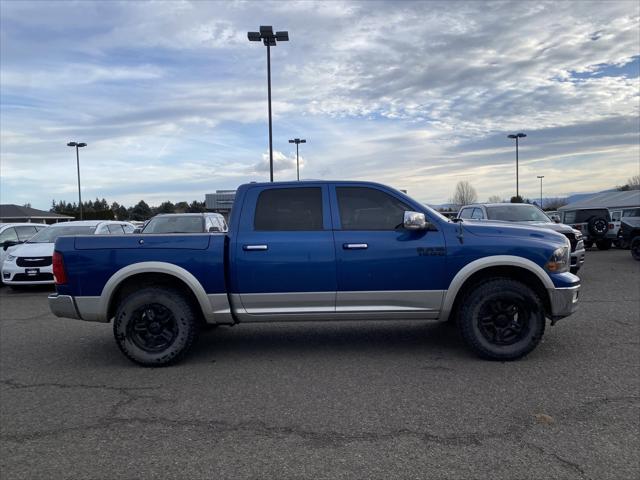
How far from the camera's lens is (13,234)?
48.4 ft

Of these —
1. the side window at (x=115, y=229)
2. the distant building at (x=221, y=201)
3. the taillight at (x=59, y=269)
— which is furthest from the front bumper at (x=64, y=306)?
the side window at (x=115, y=229)

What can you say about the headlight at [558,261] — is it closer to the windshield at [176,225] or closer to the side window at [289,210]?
the side window at [289,210]

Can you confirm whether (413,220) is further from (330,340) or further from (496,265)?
(330,340)

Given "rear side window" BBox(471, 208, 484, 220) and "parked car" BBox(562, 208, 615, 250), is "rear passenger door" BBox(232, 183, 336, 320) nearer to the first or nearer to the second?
"rear side window" BBox(471, 208, 484, 220)

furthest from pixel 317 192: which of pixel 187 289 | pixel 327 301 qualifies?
pixel 187 289

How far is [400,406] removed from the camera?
441 centimetres

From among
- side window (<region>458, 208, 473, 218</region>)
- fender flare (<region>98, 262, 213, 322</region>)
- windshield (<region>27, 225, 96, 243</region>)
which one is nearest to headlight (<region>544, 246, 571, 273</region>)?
fender flare (<region>98, 262, 213, 322</region>)

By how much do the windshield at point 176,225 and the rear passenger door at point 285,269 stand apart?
747 centimetres

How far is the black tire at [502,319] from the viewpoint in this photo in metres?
5.58

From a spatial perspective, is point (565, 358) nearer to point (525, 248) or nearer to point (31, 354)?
point (525, 248)

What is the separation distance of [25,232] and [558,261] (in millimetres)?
14574

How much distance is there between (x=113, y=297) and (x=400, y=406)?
11.1ft

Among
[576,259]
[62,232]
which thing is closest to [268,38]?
[62,232]

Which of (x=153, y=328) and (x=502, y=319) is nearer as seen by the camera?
(x=502, y=319)
